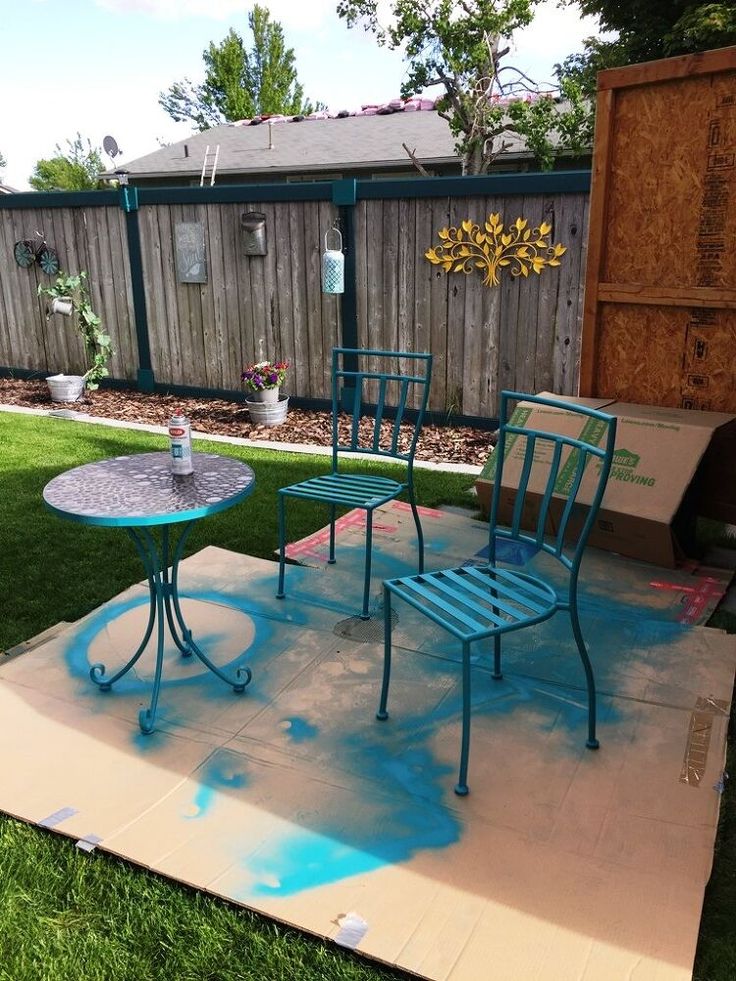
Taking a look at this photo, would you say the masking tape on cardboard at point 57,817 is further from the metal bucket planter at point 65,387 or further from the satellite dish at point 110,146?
the satellite dish at point 110,146

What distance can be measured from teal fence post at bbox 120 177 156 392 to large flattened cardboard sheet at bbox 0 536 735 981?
15.4 feet

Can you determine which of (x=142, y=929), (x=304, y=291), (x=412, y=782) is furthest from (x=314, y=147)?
(x=142, y=929)

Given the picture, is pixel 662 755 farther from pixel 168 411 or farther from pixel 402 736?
pixel 168 411

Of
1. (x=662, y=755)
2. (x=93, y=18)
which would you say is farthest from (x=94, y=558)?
(x=93, y=18)

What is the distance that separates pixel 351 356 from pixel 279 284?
2.91 feet

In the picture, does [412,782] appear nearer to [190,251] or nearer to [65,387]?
[190,251]

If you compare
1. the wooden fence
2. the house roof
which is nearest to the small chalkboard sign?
the wooden fence

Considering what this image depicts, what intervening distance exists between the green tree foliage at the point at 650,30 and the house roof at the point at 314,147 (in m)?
3.38

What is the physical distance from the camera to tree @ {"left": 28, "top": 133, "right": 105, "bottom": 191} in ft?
99.1

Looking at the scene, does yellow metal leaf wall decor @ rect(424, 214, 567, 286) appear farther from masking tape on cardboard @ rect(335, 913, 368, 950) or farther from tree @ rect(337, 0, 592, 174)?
tree @ rect(337, 0, 592, 174)

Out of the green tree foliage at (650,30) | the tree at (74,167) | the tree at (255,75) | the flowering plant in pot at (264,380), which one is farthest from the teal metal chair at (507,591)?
the tree at (255,75)

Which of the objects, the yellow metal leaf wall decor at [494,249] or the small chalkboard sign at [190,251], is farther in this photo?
the small chalkboard sign at [190,251]

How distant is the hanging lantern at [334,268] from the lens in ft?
20.8

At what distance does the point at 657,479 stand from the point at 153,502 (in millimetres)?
2436
